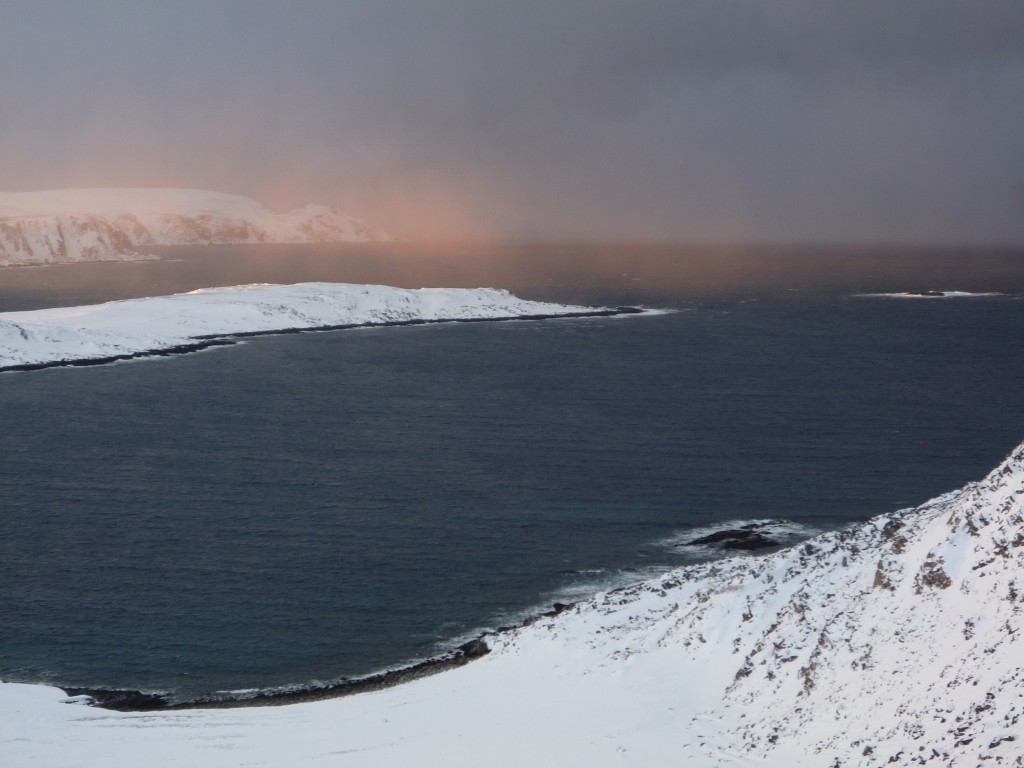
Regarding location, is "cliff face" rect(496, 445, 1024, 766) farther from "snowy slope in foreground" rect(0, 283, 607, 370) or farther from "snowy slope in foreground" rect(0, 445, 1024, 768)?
"snowy slope in foreground" rect(0, 283, 607, 370)

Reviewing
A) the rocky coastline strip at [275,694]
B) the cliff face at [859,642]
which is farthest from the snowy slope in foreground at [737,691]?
the rocky coastline strip at [275,694]

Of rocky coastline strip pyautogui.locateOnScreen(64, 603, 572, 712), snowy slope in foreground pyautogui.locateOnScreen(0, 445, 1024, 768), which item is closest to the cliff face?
snowy slope in foreground pyautogui.locateOnScreen(0, 445, 1024, 768)

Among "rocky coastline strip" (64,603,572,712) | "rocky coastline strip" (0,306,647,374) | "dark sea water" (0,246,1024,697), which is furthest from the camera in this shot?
"rocky coastline strip" (0,306,647,374)

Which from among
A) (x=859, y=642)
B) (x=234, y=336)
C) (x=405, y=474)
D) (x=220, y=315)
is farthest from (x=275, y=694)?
(x=220, y=315)

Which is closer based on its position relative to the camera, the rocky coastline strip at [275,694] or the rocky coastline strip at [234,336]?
the rocky coastline strip at [275,694]

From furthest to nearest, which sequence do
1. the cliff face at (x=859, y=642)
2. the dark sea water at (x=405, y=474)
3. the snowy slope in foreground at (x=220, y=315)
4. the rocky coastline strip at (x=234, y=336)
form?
the snowy slope in foreground at (x=220, y=315), the rocky coastline strip at (x=234, y=336), the dark sea water at (x=405, y=474), the cliff face at (x=859, y=642)

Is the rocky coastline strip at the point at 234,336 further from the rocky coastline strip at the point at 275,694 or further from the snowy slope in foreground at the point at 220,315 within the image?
the rocky coastline strip at the point at 275,694
